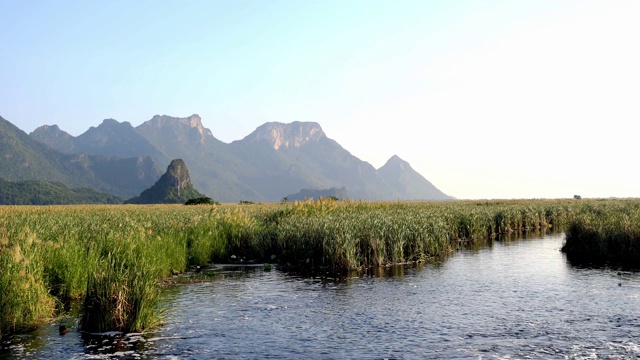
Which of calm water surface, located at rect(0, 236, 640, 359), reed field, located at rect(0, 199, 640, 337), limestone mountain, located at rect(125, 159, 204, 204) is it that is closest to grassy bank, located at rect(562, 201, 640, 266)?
reed field, located at rect(0, 199, 640, 337)

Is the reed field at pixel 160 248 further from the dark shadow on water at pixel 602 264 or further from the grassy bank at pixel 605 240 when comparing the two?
the dark shadow on water at pixel 602 264

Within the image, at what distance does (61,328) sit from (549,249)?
28.3 meters

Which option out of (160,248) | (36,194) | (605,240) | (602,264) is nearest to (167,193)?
(36,194)

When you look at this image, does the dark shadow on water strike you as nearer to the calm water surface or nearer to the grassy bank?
the grassy bank

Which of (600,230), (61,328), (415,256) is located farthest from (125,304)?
(600,230)

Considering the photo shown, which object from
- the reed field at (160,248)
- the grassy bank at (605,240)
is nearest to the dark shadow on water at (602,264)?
the grassy bank at (605,240)

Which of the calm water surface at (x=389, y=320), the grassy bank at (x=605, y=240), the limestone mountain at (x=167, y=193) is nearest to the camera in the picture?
the calm water surface at (x=389, y=320)

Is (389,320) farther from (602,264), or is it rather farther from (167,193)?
(167,193)

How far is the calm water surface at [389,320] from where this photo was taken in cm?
1185

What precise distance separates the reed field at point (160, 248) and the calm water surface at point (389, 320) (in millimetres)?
850

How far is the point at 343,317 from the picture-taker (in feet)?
49.6

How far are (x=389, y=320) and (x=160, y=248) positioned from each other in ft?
40.1

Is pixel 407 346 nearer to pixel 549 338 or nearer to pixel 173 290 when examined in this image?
pixel 549 338

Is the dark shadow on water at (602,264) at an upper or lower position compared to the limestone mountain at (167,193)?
lower
